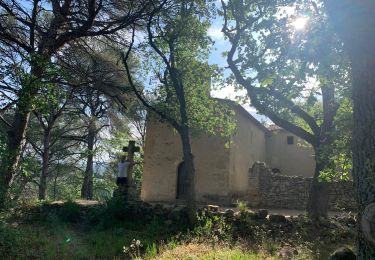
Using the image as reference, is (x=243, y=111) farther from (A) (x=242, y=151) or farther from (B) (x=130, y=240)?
(B) (x=130, y=240)

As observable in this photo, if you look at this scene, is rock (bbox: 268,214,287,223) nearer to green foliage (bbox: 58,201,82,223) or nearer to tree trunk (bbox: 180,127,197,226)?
tree trunk (bbox: 180,127,197,226)

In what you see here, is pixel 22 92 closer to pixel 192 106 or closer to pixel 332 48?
pixel 192 106

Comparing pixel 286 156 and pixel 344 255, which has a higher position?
pixel 286 156

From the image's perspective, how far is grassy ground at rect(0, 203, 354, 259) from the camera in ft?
Answer: 27.9

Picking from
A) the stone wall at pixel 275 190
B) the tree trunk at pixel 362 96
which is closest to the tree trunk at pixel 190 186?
the stone wall at pixel 275 190

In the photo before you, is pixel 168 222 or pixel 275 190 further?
pixel 275 190

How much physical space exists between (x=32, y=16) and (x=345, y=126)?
33.0 feet

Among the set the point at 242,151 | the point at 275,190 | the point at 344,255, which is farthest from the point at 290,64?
the point at 242,151

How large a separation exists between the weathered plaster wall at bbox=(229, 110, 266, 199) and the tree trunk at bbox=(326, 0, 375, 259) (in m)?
13.7

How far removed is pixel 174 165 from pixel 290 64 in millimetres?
12449

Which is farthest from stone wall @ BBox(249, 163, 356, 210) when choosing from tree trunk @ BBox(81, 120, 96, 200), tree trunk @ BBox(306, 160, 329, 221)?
tree trunk @ BBox(81, 120, 96, 200)

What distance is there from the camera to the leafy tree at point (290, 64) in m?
8.04

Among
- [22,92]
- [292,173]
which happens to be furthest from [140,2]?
[292,173]

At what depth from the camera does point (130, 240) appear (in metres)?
10.5
